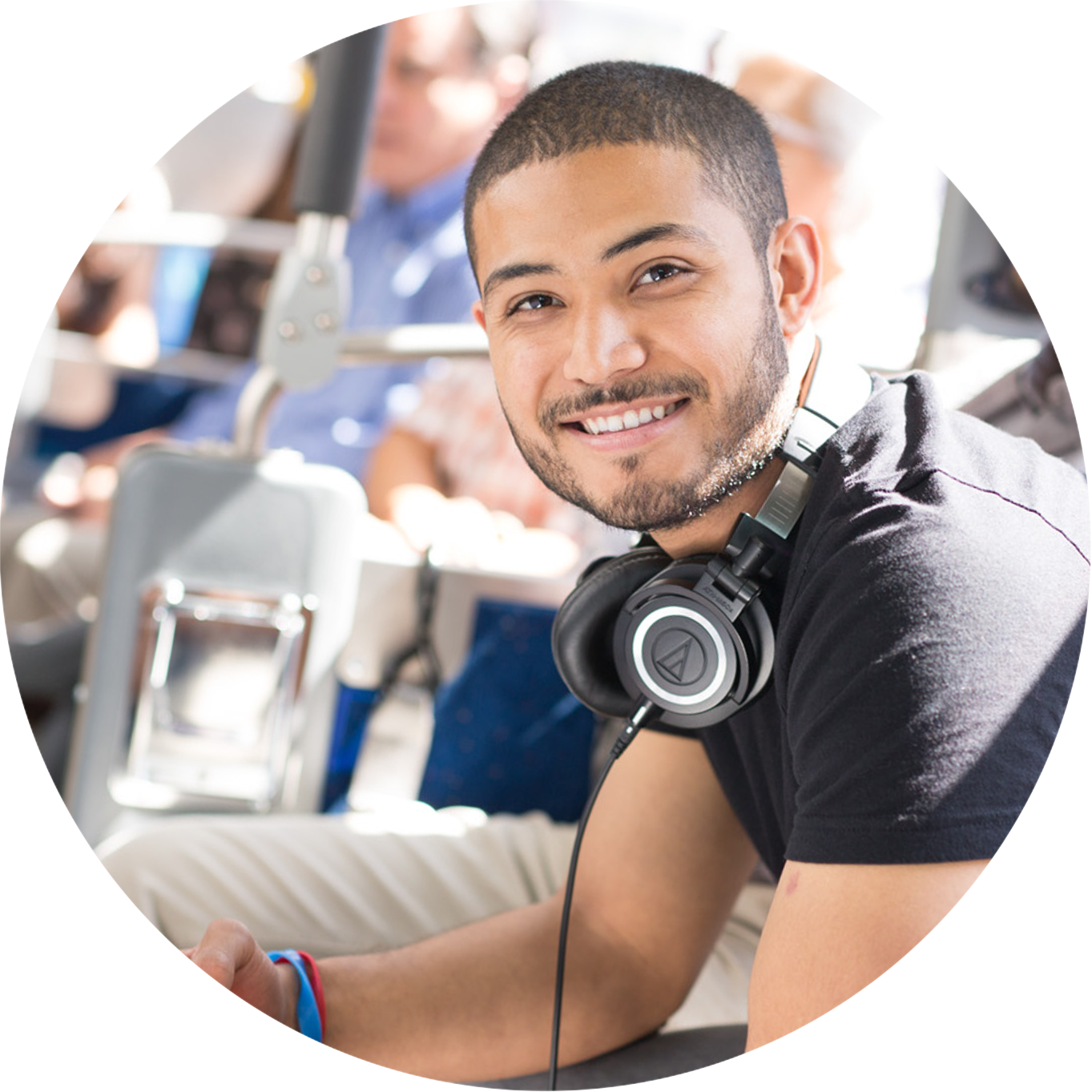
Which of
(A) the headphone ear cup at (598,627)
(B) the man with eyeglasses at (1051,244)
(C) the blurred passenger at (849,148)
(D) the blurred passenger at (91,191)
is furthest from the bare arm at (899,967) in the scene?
(D) the blurred passenger at (91,191)

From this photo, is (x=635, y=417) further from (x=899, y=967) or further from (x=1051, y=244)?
(x=1051, y=244)

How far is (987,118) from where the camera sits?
4.75ft

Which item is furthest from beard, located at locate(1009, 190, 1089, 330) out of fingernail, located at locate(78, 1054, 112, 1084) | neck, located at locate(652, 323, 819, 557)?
fingernail, located at locate(78, 1054, 112, 1084)

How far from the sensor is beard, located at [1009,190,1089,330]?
134cm

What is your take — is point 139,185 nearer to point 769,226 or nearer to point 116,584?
point 116,584

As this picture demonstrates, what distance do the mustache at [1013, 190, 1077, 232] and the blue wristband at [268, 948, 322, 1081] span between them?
1099 millimetres

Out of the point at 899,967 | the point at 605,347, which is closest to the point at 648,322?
the point at 605,347

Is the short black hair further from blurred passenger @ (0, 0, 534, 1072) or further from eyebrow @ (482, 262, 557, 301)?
blurred passenger @ (0, 0, 534, 1072)

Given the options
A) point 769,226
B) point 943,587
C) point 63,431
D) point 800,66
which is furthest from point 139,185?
point 943,587

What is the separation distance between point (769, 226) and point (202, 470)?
0.73 meters

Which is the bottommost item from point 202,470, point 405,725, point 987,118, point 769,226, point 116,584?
point 405,725

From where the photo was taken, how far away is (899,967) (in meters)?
0.66

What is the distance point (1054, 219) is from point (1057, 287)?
3.2 inches

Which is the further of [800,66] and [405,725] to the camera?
[800,66]
